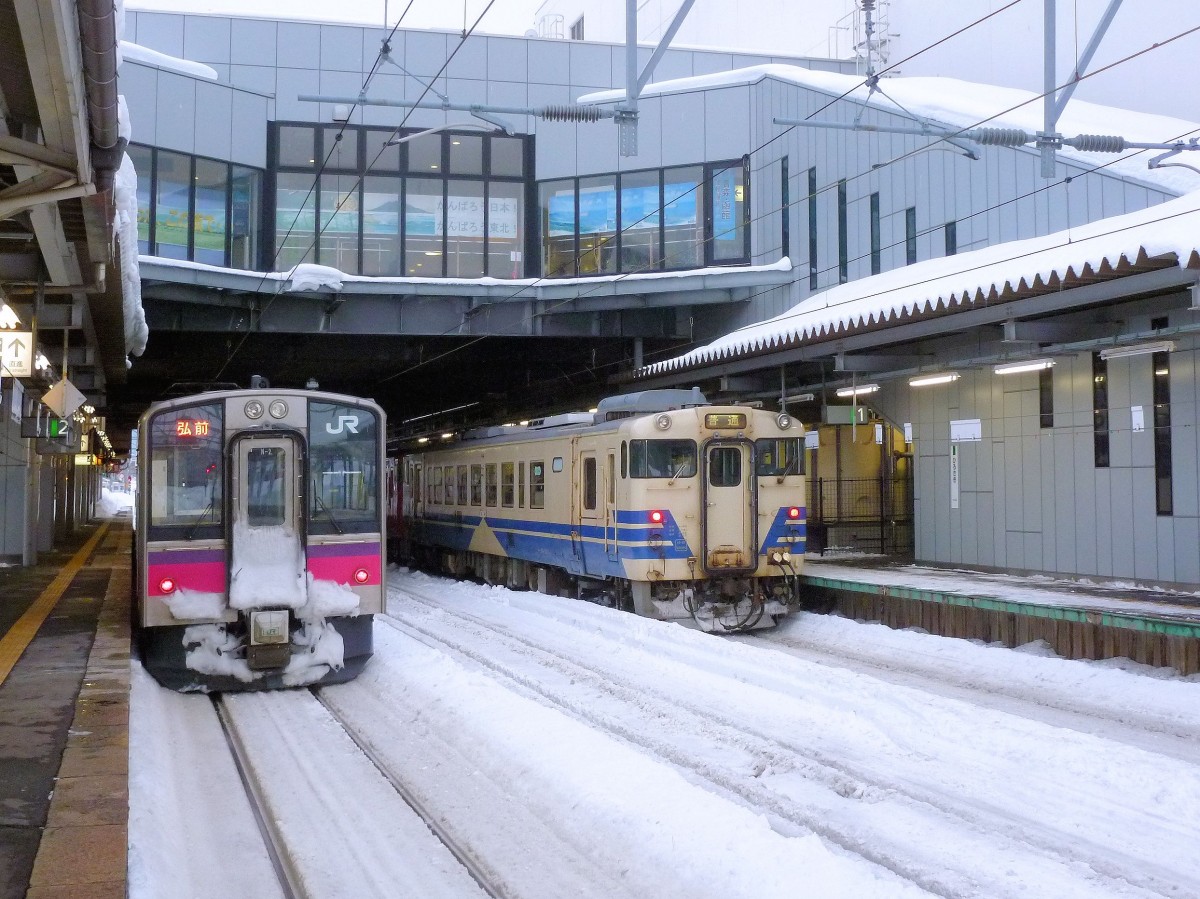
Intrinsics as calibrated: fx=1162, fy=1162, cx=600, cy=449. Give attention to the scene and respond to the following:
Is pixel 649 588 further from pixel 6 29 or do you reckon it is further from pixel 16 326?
pixel 6 29

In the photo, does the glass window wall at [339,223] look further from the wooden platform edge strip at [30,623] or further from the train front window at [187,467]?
the train front window at [187,467]

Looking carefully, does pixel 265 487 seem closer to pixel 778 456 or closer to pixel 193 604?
pixel 193 604

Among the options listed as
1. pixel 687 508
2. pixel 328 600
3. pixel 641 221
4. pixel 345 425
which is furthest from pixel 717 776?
pixel 641 221

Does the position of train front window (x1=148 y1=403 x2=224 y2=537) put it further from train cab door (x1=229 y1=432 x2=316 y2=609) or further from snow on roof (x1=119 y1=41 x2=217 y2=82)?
snow on roof (x1=119 y1=41 x2=217 y2=82)

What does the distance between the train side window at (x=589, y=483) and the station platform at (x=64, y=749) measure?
19.2ft

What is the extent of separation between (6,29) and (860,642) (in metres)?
10.7

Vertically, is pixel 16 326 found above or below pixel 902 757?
above

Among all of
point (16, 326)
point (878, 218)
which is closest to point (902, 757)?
point (16, 326)

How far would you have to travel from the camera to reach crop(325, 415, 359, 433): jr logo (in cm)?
1082

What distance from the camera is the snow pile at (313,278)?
22.8 meters

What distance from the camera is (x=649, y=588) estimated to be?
14.4 m

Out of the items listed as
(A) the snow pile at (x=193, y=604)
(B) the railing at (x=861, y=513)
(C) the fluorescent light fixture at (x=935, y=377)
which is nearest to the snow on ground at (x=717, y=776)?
(A) the snow pile at (x=193, y=604)

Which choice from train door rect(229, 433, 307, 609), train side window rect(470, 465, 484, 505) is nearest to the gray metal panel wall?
train side window rect(470, 465, 484, 505)

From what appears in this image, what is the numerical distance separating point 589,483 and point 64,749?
29.9 ft
